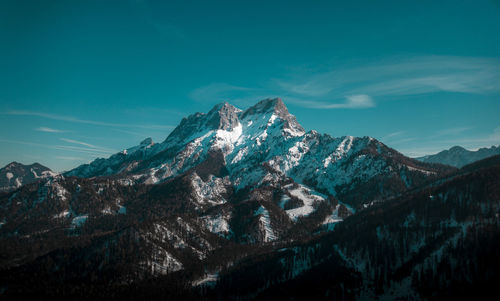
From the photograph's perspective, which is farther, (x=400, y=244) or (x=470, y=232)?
(x=400, y=244)

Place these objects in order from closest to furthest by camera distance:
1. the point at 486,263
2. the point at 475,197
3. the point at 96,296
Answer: the point at 486,263, the point at 96,296, the point at 475,197

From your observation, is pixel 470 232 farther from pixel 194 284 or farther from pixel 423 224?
pixel 194 284

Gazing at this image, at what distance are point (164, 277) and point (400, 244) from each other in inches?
6122

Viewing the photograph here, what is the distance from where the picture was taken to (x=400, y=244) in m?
186

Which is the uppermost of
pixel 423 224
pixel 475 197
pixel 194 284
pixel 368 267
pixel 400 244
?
pixel 475 197

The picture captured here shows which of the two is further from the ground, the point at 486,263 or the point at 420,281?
the point at 486,263

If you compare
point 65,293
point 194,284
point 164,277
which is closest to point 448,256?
point 194,284

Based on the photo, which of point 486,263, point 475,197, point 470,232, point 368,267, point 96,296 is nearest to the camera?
point 486,263

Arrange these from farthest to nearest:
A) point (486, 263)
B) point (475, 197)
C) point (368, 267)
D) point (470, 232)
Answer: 1. point (475, 197)
2. point (368, 267)
3. point (470, 232)
4. point (486, 263)

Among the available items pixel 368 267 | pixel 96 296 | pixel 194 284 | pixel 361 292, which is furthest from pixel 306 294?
pixel 96 296

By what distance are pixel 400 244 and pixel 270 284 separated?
294ft

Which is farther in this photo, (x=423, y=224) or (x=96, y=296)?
(x=423, y=224)

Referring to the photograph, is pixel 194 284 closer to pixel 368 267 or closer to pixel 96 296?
pixel 96 296

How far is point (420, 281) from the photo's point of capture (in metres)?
144
